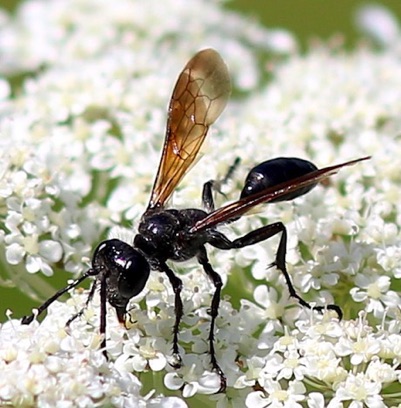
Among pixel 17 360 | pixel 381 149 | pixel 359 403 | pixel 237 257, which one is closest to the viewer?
pixel 17 360

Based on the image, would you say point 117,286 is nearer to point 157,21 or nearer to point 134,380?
point 134,380

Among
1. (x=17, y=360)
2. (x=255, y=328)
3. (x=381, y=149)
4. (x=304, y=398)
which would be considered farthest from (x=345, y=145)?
(x=17, y=360)

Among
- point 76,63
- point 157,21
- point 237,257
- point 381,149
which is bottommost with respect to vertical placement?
point 237,257

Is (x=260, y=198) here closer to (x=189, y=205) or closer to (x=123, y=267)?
(x=123, y=267)

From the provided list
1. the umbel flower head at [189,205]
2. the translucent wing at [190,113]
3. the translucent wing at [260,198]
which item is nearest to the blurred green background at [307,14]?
the umbel flower head at [189,205]

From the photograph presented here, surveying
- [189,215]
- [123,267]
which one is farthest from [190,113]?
[123,267]

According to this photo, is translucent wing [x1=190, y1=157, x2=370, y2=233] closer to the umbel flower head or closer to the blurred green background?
the umbel flower head

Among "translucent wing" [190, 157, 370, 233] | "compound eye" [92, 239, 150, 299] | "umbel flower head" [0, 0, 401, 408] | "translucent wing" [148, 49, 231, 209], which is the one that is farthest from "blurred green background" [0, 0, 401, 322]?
"compound eye" [92, 239, 150, 299]
